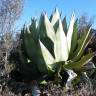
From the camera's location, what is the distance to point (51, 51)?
766cm

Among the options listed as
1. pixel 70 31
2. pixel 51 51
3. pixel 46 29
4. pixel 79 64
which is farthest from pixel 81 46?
pixel 46 29

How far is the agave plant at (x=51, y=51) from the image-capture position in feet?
24.5

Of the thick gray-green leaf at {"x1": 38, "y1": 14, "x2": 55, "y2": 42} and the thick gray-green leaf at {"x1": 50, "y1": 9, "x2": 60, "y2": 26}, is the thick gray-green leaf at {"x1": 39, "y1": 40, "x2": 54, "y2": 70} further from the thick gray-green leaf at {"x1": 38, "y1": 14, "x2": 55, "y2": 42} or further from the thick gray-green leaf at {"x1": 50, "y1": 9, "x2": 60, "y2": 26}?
the thick gray-green leaf at {"x1": 50, "y1": 9, "x2": 60, "y2": 26}

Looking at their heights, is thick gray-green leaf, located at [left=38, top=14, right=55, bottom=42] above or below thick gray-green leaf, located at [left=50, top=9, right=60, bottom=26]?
below

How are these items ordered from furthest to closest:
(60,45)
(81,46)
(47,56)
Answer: (81,46), (60,45), (47,56)

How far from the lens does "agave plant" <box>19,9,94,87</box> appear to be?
748cm

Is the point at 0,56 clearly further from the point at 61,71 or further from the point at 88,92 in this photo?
the point at 88,92

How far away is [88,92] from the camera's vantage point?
6.81 m

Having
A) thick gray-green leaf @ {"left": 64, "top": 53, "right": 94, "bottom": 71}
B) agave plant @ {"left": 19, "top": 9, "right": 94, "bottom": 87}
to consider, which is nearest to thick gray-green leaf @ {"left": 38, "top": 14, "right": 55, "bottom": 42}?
agave plant @ {"left": 19, "top": 9, "right": 94, "bottom": 87}

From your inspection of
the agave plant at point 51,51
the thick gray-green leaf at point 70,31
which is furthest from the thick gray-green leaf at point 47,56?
the thick gray-green leaf at point 70,31

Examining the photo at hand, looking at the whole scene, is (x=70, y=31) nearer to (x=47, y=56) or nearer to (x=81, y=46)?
(x=81, y=46)

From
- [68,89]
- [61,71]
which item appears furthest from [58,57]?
[68,89]

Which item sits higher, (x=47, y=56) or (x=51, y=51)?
(x=51, y=51)

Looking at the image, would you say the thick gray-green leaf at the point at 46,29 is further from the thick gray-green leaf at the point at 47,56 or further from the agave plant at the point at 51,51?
the thick gray-green leaf at the point at 47,56
